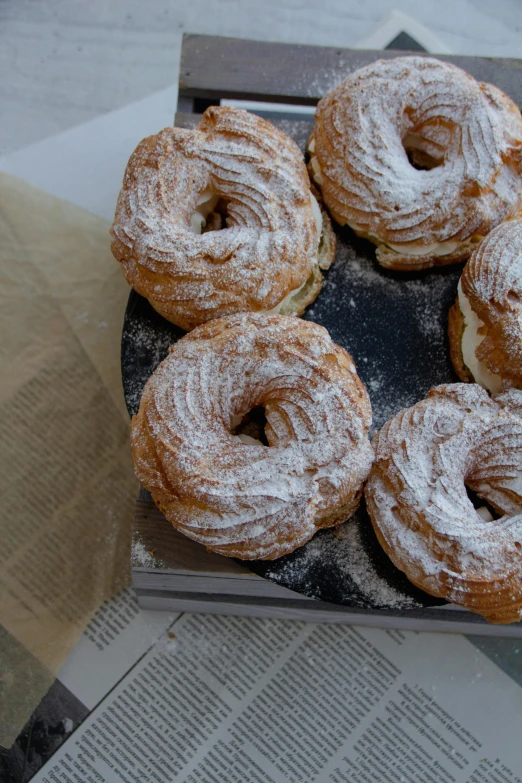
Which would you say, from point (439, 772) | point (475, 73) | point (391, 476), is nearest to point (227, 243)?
point (391, 476)

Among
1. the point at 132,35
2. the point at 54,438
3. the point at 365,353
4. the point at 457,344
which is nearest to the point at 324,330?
the point at 365,353

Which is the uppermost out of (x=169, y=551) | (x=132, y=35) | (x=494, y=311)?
(x=132, y=35)

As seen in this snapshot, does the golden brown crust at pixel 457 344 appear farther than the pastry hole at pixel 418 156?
No

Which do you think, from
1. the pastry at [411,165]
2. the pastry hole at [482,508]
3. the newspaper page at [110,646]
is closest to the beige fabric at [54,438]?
the newspaper page at [110,646]

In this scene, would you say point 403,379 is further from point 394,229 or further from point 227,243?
point 227,243

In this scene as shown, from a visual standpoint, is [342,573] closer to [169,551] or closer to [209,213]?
[169,551]

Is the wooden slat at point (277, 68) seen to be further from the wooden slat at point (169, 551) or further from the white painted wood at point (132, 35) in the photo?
the wooden slat at point (169, 551)

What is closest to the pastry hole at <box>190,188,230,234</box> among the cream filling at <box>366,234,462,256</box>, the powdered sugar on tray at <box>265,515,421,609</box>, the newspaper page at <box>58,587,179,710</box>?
the cream filling at <box>366,234,462,256</box>

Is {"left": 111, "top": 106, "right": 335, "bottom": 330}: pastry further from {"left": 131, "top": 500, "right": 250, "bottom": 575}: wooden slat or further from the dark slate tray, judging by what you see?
{"left": 131, "top": 500, "right": 250, "bottom": 575}: wooden slat
